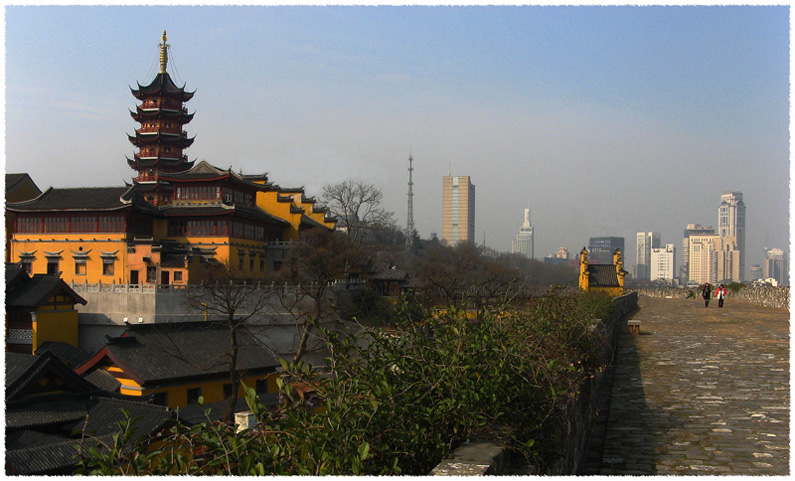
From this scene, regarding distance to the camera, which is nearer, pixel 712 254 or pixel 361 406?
pixel 361 406

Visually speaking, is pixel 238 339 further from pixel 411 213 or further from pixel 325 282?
pixel 411 213

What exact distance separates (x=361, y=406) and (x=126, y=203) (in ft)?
105

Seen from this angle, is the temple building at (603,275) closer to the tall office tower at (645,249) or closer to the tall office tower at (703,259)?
the tall office tower at (703,259)

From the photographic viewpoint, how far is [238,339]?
2405cm

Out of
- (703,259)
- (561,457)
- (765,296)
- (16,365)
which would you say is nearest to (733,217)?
(703,259)

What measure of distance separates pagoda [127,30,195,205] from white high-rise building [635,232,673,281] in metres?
139

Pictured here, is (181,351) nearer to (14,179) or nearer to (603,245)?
(14,179)

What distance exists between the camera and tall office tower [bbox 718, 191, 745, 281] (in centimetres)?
7706

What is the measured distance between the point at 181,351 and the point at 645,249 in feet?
531

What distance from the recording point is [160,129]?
43.0 meters

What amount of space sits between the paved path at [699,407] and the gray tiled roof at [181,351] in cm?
1269

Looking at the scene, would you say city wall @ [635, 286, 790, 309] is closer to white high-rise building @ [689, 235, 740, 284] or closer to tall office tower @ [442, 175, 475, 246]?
white high-rise building @ [689, 235, 740, 284]

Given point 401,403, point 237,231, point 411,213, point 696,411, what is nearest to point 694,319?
point 696,411

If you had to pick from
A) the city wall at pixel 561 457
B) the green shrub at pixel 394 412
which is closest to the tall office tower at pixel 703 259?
the city wall at pixel 561 457
